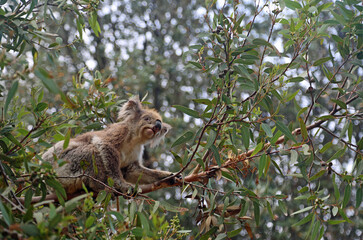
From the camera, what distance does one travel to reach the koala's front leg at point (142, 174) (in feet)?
12.0

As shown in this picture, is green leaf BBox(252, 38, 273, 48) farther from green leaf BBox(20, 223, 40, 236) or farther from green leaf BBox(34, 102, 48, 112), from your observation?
green leaf BBox(20, 223, 40, 236)

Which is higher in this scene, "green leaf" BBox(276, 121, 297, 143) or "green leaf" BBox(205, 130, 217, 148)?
"green leaf" BBox(276, 121, 297, 143)

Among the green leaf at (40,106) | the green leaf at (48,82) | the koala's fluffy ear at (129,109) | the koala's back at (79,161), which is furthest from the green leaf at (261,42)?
the koala's fluffy ear at (129,109)

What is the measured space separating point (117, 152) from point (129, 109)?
0.67 m

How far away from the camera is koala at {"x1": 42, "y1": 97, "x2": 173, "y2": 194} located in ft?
11.3

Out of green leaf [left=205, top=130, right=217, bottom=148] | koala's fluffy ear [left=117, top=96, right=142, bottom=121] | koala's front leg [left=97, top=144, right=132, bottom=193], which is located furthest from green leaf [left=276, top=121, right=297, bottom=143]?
koala's fluffy ear [left=117, top=96, right=142, bottom=121]

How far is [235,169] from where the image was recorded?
275cm

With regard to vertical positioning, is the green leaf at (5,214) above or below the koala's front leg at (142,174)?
above

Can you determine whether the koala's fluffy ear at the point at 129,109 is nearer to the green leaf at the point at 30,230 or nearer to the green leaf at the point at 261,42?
the green leaf at the point at 261,42

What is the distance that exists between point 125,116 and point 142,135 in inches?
11.3

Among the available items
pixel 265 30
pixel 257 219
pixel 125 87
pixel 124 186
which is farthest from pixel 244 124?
pixel 265 30

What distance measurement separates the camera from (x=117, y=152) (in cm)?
377

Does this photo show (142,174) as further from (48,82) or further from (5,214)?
(48,82)

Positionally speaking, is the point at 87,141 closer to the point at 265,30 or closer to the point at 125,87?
the point at 125,87
